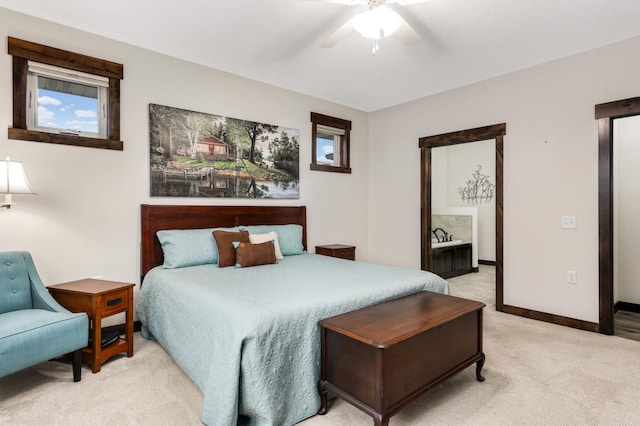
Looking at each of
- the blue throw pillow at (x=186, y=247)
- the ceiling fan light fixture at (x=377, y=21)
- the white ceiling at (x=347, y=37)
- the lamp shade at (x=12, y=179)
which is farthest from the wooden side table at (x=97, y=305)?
the ceiling fan light fixture at (x=377, y=21)

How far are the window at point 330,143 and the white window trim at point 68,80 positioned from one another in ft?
7.99

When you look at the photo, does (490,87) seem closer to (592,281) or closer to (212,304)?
(592,281)

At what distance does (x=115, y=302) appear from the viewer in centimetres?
257

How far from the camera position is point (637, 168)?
3947 millimetres

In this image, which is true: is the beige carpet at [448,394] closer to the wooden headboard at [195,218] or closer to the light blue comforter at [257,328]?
the light blue comforter at [257,328]

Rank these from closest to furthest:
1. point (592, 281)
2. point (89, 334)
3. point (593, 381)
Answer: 1. point (593, 381)
2. point (89, 334)
3. point (592, 281)

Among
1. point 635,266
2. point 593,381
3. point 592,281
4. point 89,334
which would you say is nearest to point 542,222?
point 592,281

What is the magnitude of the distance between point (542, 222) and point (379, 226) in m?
2.24

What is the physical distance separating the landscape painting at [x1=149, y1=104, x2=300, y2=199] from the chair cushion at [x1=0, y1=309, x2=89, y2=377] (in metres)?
1.45

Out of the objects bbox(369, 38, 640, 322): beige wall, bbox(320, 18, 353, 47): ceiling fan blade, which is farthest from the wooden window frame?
bbox(369, 38, 640, 322): beige wall

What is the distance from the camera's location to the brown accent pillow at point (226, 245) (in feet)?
10.3

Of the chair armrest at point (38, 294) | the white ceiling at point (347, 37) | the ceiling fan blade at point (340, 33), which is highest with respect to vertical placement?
the white ceiling at point (347, 37)

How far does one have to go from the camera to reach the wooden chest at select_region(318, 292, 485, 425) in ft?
5.45

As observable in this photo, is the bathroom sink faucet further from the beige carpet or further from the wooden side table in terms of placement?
the wooden side table
